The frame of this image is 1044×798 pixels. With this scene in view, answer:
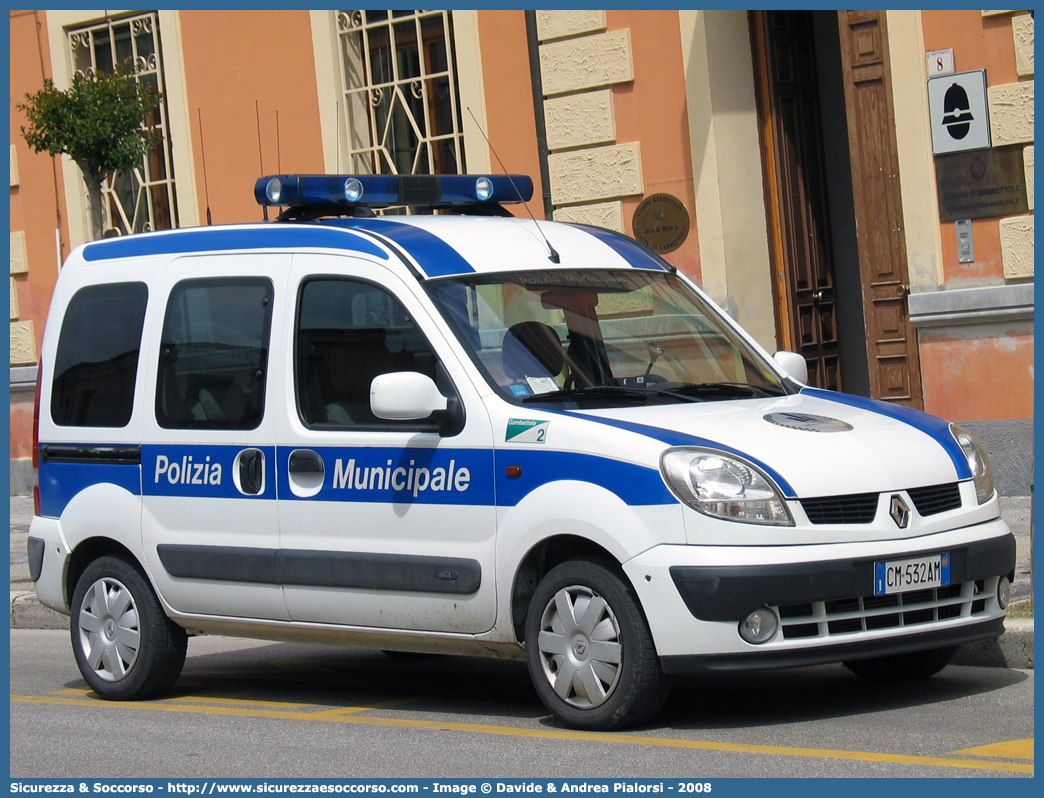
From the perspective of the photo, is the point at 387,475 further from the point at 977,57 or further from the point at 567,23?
the point at 567,23

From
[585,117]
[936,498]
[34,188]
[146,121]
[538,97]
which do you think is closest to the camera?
[936,498]

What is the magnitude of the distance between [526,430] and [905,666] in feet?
6.56

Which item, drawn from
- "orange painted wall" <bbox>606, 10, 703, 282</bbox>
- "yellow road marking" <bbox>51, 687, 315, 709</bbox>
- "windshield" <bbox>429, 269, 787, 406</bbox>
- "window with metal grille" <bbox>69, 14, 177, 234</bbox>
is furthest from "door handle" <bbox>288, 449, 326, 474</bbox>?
"window with metal grille" <bbox>69, 14, 177, 234</bbox>

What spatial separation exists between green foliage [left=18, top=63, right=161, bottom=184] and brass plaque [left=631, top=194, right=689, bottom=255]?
4.43m

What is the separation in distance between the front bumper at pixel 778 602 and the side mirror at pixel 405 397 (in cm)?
104

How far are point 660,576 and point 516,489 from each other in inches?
29.1

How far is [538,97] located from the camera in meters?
14.1

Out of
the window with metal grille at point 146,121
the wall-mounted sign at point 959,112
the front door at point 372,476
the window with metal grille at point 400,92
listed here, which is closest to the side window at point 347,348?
the front door at point 372,476

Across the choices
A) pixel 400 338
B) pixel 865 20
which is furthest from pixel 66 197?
pixel 400 338

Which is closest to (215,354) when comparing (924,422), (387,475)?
(387,475)

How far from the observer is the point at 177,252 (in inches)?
296

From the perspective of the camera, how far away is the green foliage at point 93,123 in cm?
1340

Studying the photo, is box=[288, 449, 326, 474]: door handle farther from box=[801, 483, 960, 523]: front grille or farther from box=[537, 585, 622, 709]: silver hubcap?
box=[801, 483, 960, 523]: front grille

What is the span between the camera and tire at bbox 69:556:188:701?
741cm
